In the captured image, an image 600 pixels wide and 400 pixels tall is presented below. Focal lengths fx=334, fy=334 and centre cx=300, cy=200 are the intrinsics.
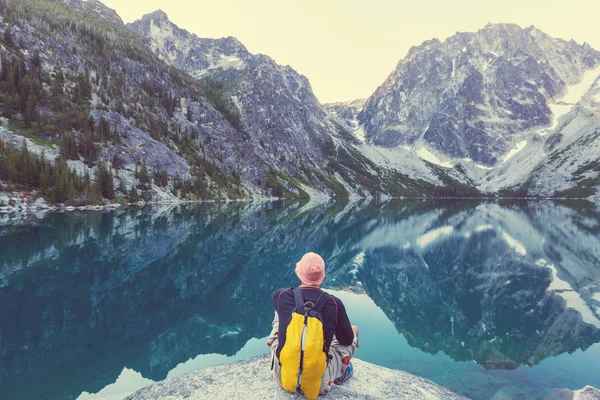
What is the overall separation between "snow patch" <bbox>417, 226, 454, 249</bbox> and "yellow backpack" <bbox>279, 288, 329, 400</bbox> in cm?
4892

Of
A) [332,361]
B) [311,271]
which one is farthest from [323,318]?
[332,361]

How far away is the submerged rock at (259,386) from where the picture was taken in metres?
8.55

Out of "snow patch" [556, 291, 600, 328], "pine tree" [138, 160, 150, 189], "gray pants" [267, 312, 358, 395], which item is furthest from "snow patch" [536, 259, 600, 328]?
"pine tree" [138, 160, 150, 189]

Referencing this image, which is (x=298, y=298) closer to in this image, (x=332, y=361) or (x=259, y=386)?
(x=332, y=361)

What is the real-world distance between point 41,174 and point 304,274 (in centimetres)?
9340

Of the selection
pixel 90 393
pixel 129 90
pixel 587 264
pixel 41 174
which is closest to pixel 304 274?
pixel 90 393

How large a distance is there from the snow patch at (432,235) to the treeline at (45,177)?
81.2 m

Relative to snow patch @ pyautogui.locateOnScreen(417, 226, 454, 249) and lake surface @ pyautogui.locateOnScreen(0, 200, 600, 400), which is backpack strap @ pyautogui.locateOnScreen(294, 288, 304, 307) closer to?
lake surface @ pyautogui.locateOnScreen(0, 200, 600, 400)

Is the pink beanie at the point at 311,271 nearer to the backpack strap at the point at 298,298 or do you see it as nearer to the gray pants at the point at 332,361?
the backpack strap at the point at 298,298

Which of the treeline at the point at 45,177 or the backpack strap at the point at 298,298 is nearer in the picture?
the backpack strap at the point at 298,298

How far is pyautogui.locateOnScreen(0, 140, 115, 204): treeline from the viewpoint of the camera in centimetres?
7525

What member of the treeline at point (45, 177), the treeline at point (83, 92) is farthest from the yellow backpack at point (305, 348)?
the treeline at point (83, 92)

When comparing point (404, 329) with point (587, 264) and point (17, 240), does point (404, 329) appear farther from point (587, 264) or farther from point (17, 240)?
point (17, 240)

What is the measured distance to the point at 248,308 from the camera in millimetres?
23406
